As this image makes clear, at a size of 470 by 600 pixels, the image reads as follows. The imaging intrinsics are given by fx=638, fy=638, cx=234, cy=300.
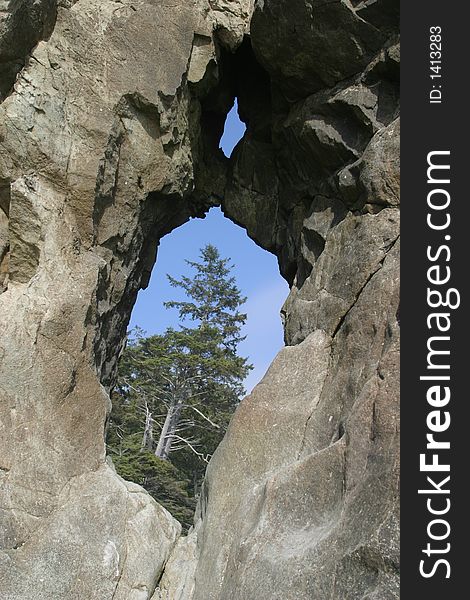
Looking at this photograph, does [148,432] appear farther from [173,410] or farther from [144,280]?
[144,280]

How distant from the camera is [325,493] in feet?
23.4

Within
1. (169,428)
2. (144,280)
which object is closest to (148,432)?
(169,428)

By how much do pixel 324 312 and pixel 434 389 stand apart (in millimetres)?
4026

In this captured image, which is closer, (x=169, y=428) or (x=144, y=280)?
(x=144, y=280)

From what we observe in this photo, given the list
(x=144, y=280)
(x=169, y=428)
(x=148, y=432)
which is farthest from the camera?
(x=148, y=432)

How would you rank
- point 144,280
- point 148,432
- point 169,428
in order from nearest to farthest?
1. point 144,280
2. point 169,428
3. point 148,432

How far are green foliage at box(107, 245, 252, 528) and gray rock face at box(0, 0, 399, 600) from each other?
1166cm

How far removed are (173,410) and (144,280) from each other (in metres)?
11.5

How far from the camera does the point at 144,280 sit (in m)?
12.9

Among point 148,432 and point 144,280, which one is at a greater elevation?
point 148,432

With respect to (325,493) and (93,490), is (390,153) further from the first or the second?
(93,490)

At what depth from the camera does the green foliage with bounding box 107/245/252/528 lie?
22.5 meters

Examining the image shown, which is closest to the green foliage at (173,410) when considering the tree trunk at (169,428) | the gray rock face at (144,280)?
the tree trunk at (169,428)

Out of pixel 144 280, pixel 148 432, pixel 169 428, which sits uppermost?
pixel 169 428
